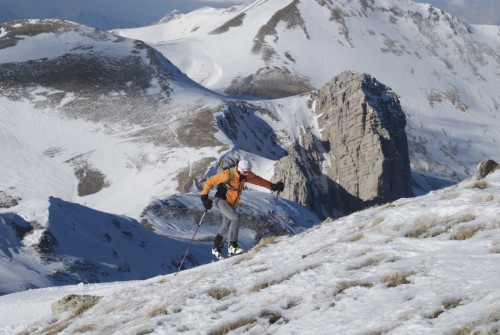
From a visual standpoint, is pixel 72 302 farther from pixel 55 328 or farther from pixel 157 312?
pixel 157 312

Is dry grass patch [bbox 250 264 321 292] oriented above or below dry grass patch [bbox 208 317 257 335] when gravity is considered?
below

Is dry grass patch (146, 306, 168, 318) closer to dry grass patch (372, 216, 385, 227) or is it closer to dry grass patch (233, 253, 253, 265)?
dry grass patch (233, 253, 253, 265)

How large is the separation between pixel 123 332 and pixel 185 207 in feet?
217

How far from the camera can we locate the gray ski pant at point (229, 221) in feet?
62.7

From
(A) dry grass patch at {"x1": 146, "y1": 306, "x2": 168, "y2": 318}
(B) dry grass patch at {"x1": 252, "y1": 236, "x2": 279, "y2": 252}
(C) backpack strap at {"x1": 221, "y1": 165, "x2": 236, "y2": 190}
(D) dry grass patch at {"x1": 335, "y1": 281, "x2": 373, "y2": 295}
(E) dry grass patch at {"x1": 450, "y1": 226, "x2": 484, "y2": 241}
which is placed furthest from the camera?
(B) dry grass patch at {"x1": 252, "y1": 236, "x2": 279, "y2": 252}

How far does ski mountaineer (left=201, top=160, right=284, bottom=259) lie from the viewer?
18.5 m

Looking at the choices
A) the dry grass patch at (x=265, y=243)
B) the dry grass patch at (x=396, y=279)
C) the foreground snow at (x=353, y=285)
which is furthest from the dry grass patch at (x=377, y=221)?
the dry grass patch at (x=396, y=279)

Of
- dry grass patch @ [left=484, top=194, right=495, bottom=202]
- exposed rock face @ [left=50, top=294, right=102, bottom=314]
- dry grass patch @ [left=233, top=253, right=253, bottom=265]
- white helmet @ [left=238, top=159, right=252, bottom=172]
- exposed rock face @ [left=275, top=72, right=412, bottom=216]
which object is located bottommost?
exposed rock face @ [left=275, top=72, right=412, bottom=216]

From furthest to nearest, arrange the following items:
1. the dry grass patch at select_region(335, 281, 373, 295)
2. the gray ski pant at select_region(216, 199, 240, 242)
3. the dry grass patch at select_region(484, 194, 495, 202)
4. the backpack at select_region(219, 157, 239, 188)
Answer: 1. the gray ski pant at select_region(216, 199, 240, 242)
2. the backpack at select_region(219, 157, 239, 188)
3. the dry grass patch at select_region(484, 194, 495, 202)
4. the dry grass patch at select_region(335, 281, 373, 295)

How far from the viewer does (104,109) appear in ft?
395

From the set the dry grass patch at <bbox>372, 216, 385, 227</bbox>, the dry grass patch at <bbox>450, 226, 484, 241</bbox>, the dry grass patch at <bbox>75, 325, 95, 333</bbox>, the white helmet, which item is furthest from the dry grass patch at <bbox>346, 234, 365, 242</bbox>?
the dry grass patch at <bbox>75, 325, 95, 333</bbox>

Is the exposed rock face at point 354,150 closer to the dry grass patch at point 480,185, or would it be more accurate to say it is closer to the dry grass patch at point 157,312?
the dry grass patch at point 480,185

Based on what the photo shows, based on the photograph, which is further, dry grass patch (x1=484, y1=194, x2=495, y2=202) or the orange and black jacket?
the orange and black jacket

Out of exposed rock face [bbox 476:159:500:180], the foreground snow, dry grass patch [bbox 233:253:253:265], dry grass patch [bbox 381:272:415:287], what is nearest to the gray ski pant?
the foreground snow
